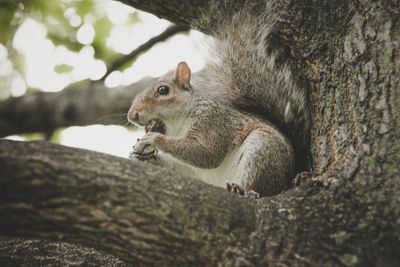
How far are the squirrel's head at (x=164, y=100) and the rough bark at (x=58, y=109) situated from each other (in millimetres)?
277

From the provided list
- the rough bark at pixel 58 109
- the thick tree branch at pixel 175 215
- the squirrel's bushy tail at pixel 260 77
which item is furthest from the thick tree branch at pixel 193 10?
the thick tree branch at pixel 175 215

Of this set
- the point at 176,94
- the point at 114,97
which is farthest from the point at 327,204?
the point at 114,97

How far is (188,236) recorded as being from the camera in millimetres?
1431

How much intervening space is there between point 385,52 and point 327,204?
661mm

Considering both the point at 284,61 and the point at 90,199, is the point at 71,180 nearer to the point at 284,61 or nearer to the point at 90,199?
the point at 90,199

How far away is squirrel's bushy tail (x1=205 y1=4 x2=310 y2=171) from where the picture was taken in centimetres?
232

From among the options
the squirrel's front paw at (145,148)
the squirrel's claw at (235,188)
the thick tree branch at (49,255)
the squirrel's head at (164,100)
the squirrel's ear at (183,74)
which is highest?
the squirrel's ear at (183,74)

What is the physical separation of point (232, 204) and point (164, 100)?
5.19ft

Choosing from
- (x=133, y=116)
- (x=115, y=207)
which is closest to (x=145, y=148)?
(x=133, y=116)

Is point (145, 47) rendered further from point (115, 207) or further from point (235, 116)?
point (115, 207)

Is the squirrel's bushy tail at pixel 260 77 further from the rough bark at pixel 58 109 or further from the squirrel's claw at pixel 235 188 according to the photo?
the rough bark at pixel 58 109

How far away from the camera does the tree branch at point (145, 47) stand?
147 inches

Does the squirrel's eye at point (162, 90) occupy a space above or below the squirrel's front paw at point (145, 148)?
above

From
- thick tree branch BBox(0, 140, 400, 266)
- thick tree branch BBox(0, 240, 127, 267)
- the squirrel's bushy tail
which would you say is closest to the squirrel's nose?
the squirrel's bushy tail
